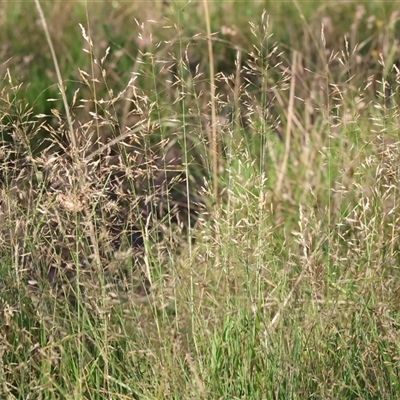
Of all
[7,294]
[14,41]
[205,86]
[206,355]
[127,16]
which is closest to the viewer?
[206,355]

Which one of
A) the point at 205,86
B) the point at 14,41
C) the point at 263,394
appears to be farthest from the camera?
the point at 14,41

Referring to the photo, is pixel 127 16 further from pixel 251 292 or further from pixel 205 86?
pixel 251 292

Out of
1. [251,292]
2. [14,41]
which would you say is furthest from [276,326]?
[14,41]

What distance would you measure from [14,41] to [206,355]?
388 cm

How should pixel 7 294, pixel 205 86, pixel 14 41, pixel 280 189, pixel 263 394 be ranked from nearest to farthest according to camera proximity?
pixel 263 394 → pixel 7 294 → pixel 280 189 → pixel 205 86 → pixel 14 41

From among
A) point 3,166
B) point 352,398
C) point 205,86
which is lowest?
point 205,86

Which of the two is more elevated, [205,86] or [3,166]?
[3,166]

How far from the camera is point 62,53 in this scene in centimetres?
525

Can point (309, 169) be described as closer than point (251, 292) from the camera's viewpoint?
No

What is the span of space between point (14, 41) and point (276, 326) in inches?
153

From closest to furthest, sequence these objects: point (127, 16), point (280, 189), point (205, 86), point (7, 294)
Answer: point (7, 294)
point (280, 189)
point (205, 86)
point (127, 16)

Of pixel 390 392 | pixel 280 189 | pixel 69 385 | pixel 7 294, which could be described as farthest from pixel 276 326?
pixel 280 189

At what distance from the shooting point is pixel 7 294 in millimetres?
2146

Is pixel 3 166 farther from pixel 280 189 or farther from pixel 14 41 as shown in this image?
pixel 14 41
